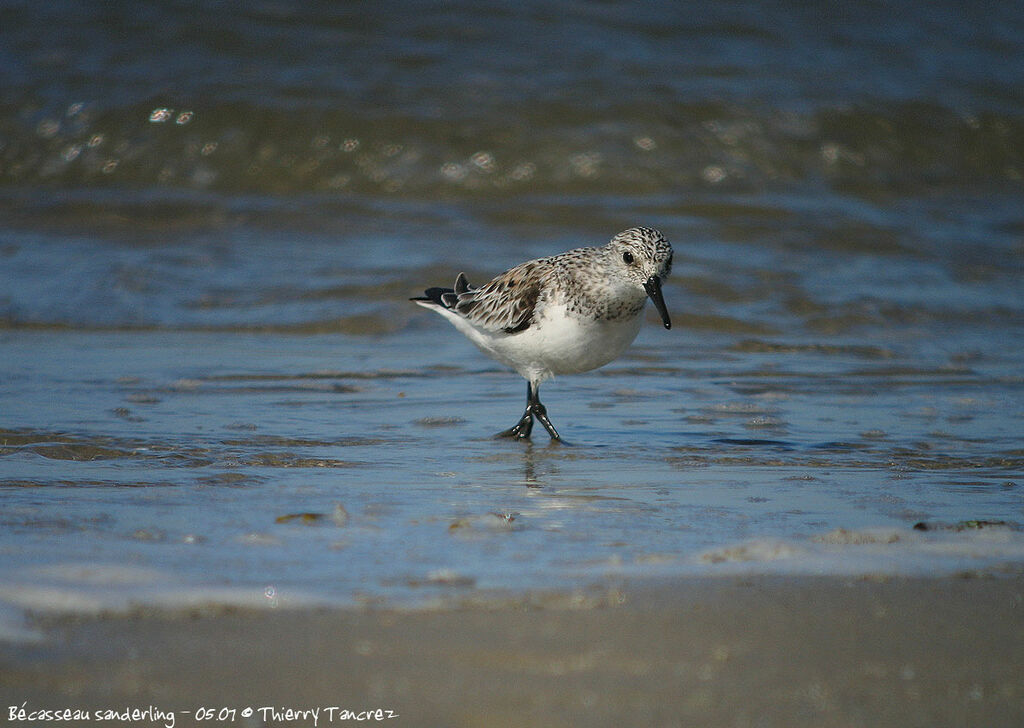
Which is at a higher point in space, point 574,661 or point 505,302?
point 574,661

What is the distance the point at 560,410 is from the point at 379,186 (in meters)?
5.96

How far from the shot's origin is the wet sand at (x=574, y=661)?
7.68ft

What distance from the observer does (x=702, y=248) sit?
9680mm

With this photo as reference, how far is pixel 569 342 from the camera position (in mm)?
5152

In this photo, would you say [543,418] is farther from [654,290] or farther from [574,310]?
[654,290]

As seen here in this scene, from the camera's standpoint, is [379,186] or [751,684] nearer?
[751,684]

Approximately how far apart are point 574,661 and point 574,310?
8.86 feet

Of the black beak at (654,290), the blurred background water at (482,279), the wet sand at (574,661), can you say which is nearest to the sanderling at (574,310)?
the black beak at (654,290)

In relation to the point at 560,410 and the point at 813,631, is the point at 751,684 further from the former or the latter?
the point at 560,410

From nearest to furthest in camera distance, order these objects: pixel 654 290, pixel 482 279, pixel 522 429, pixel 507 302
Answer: pixel 654 290 < pixel 522 429 < pixel 507 302 < pixel 482 279

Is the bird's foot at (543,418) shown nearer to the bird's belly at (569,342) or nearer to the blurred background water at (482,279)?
the blurred background water at (482,279)

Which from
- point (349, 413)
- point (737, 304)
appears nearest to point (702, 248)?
point (737, 304)

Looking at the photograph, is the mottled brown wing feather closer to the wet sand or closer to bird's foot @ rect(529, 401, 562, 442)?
bird's foot @ rect(529, 401, 562, 442)

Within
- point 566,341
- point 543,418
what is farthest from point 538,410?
point 566,341
